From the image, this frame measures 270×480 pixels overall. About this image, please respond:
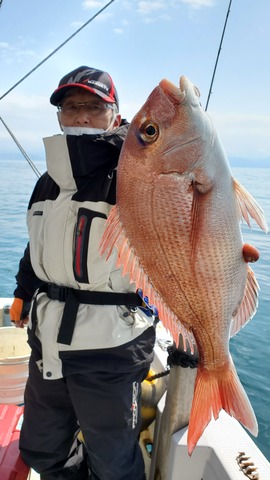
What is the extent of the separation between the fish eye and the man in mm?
640

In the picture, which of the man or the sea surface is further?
the sea surface

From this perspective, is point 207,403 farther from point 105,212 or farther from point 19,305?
point 19,305

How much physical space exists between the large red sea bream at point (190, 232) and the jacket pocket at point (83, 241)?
58 centimetres

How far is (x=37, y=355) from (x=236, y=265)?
4.58 feet

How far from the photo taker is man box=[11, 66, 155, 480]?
1802 millimetres

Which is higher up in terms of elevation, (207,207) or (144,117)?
(144,117)

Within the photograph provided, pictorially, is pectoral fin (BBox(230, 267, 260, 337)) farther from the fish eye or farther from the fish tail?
the fish eye

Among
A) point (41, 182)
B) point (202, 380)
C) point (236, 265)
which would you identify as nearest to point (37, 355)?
point (41, 182)

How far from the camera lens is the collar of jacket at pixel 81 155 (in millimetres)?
1772

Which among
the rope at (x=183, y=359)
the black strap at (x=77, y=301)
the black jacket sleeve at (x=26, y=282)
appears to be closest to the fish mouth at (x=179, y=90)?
the black strap at (x=77, y=301)

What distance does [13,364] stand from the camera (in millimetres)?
3084

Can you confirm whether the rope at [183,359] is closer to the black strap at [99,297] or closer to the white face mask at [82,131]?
the black strap at [99,297]

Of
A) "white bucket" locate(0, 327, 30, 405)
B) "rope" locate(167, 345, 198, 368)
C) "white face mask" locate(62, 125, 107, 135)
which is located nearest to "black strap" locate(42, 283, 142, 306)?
"rope" locate(167, 345, 198, 368)

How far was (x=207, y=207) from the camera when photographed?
114cm
